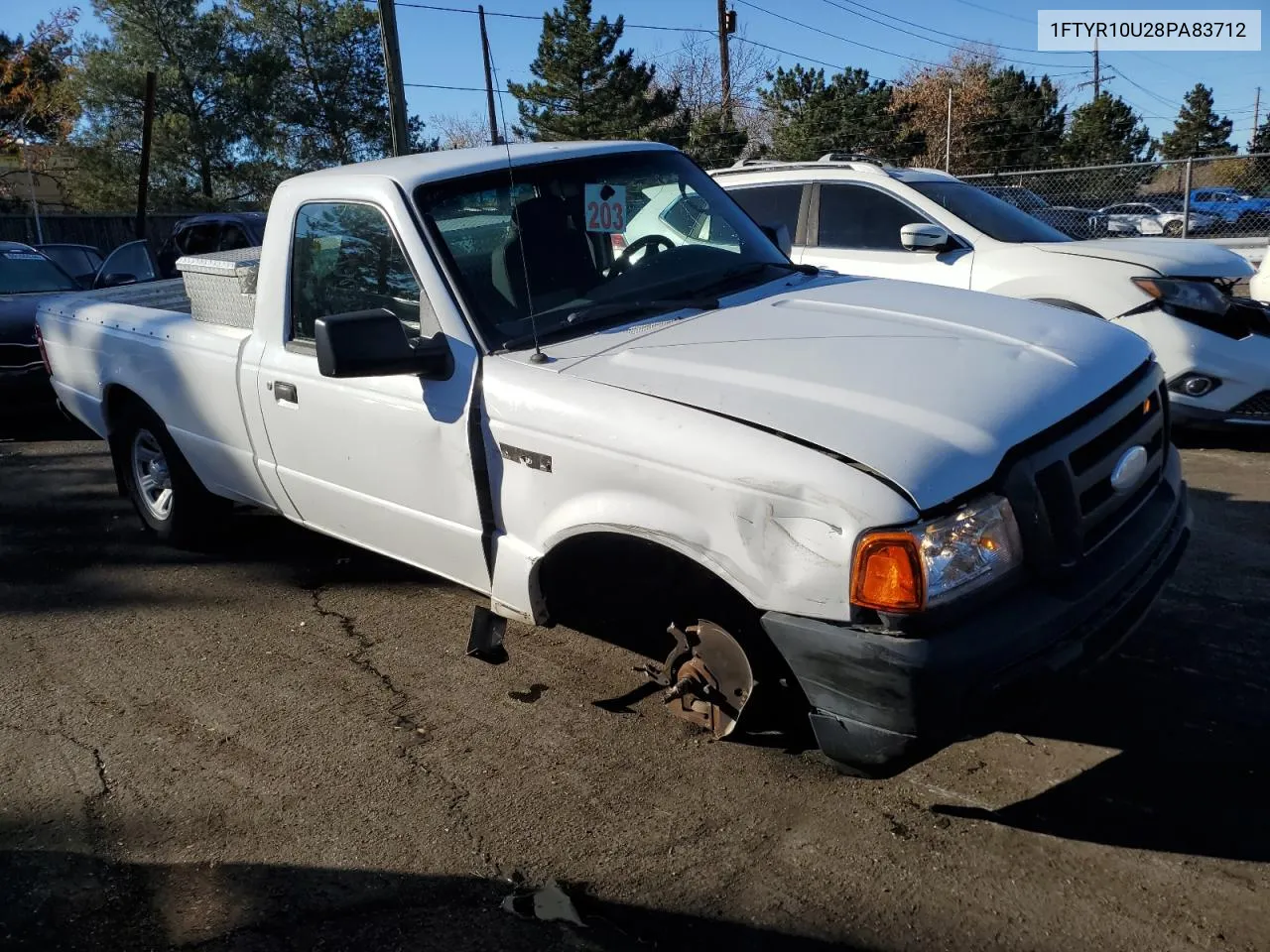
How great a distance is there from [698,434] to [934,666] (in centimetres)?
85

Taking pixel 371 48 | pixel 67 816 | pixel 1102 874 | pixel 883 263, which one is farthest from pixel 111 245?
pixel 1102 874

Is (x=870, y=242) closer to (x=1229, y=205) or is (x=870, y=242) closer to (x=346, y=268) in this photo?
(x=346, y=268)

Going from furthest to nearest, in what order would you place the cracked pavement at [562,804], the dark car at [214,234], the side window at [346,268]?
the dark car at [214,234]
the side window at [346,268]
the cracked pavement at [562,804]

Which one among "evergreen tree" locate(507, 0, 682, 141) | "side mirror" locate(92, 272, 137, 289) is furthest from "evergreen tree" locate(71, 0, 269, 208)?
"side mirror" locate(92, 272, 137, 289)

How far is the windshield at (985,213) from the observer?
7410mm

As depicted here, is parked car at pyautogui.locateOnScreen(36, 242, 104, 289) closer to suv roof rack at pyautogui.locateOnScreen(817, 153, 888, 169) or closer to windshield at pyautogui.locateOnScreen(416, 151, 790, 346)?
suv roof rack at pyautogui.locateOnScreen(817, 153, 888, 169)

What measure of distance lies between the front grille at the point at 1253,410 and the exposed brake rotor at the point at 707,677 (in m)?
4.62

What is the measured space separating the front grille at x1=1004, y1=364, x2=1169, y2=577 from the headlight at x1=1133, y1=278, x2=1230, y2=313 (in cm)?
340

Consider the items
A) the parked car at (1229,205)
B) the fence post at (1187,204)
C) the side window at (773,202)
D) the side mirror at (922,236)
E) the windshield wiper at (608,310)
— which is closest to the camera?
the windshield wiper at (608,310)

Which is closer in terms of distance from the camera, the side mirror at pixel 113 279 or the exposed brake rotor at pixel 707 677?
the exposed brake rotor at pixel 707 677

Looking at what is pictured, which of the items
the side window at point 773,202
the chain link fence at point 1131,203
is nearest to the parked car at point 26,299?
the side window at point 773,202

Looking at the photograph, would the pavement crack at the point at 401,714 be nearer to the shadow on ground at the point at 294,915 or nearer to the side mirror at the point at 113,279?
the shadow on ground at the point at 294,915

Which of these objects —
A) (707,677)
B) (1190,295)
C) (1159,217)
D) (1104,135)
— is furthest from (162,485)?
(1104,135)

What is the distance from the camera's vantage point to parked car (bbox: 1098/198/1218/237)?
52.5 feet
